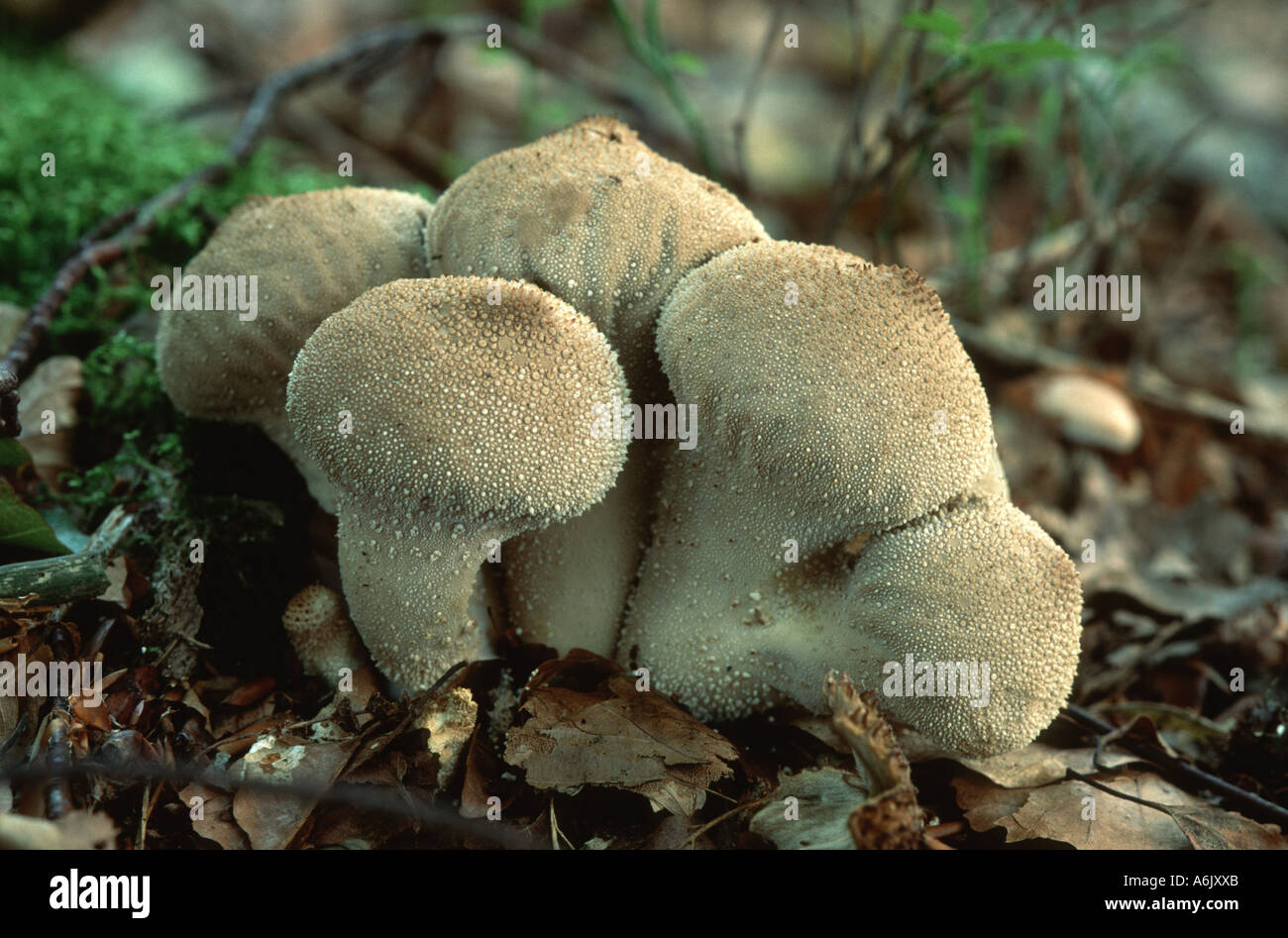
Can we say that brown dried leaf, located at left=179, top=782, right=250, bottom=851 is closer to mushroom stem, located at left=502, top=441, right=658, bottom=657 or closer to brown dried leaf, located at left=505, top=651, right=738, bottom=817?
brown dried leaf, located at left=505, top=651, right=738, bottom=817

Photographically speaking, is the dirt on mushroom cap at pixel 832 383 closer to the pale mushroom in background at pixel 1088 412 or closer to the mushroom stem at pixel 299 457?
the mushroom stem at pixel 299 457

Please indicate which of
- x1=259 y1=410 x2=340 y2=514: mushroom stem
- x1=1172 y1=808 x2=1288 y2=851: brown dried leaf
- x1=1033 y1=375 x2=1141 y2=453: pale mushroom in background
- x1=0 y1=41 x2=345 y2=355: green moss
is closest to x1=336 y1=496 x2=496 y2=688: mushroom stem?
x1=259 y1=410 x2=340 y2=514: mushroom stem

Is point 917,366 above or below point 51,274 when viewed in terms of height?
below

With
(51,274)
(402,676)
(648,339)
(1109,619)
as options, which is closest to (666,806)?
(402,676)

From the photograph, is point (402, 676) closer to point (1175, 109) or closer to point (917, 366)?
point (917, 366)

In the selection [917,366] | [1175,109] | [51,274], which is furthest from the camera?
[1175,109]

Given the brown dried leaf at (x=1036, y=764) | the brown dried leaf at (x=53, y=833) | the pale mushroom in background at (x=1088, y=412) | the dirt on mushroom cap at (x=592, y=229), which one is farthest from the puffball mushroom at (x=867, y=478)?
the pale mushroom in background at (x=1088, y=412)

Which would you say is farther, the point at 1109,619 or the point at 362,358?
the point at 1109,619

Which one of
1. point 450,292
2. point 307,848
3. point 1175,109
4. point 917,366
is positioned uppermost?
point 1175,109
